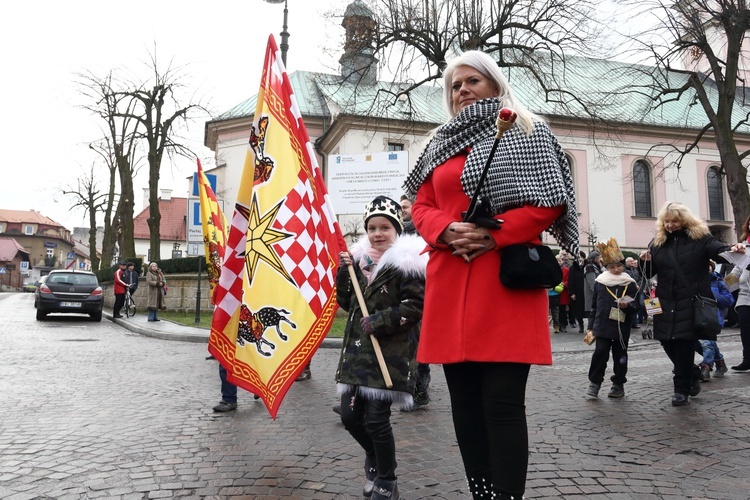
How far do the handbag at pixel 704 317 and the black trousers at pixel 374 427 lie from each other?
380 centimetres

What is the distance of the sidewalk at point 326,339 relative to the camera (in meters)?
11.4

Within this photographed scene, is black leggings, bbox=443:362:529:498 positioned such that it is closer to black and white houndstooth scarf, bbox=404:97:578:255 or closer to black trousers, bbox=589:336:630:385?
black and white houndstooth scarf, bbox=404:97:578:255

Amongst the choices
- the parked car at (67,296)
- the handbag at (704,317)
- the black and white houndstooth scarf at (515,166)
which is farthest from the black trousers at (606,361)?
the parked car at (67,296)

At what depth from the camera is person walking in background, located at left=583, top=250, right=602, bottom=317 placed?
532 inches

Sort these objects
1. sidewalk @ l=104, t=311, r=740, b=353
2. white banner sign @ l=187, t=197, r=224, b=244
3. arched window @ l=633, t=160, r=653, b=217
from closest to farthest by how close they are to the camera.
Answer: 1. sidewalk @ l=104, t=311, r=740, b=353
2. white banner sign @ l=187, t=197, r=224, b=244
3. arched window @ l=633, t=160, r=653, b=217

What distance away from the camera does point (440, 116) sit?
34.7 meters

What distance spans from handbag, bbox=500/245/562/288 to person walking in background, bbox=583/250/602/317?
1185 centimetres

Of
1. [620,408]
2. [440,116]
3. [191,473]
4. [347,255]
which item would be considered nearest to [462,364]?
[347,255]

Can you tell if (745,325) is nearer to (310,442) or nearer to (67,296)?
(310,442)

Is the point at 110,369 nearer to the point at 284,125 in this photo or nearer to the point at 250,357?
the point at 250,357

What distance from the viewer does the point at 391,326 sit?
3.38 meters

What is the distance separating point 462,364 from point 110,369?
759 centimetres

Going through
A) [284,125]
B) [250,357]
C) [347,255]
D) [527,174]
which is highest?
[284,125]

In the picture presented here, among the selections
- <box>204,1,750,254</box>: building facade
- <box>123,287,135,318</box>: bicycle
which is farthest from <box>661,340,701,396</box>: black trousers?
<box>204,1,750,254</box>: building facade
